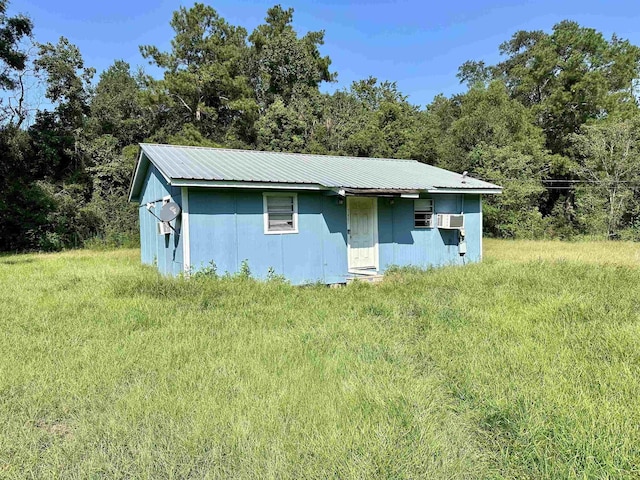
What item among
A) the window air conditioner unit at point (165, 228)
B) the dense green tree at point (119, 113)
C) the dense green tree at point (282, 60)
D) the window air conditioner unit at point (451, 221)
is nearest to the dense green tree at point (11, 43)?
the dense green tree at point (119, 113)

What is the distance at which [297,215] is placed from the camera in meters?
9.83

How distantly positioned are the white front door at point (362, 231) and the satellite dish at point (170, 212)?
14.0 ft

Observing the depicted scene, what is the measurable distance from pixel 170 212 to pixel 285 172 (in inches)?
120

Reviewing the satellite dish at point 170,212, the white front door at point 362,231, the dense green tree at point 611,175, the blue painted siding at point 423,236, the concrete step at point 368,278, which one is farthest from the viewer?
the dense green tree at point 611,175

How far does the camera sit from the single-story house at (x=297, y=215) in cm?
892

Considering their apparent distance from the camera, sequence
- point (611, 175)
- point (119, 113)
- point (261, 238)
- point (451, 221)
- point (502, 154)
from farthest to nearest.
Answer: point (119, 113)
point (502, 154)
point (611, 175)
point (451, 221)
point (261, 238)

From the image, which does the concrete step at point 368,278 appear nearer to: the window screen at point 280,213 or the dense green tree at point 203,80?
the window screen at point 280,213

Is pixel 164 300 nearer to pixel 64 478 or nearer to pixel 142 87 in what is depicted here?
pixel 64 478

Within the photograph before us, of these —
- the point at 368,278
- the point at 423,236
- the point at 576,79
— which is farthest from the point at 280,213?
the point at 576,79

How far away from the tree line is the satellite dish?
12.9 metres

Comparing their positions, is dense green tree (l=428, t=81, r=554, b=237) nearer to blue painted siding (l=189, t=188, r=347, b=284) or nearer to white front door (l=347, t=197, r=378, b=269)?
white front door (l=347, t=197, r=378, b=269)

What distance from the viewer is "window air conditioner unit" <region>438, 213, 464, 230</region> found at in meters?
11.4

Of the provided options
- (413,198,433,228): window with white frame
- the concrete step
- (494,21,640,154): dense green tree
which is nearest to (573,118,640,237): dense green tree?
(494,21,640,154): dense green tree

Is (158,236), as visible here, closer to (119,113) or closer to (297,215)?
(297,215)
